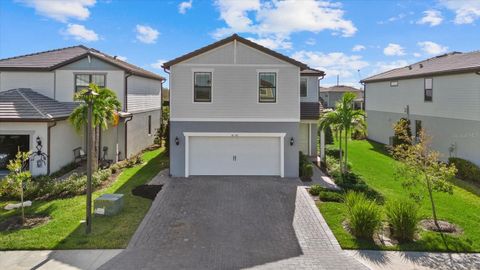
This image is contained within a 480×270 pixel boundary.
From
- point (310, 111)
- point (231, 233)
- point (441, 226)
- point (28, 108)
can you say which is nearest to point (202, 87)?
point (310, 111)

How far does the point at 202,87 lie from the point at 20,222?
9.55 meters

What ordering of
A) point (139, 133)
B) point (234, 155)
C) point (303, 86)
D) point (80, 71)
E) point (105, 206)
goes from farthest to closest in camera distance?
point (139, 133) < point (303, 86) < point (80, 71) < point (234, 155) < point (105, 206)

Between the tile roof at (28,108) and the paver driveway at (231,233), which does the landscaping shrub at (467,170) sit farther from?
the tile roof at (28,108)

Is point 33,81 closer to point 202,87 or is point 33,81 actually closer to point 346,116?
point 202,87

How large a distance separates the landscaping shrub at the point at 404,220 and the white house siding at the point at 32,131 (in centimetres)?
1592

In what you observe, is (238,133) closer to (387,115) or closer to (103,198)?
(103,198)

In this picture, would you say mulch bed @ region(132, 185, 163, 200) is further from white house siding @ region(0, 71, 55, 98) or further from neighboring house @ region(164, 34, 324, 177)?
white house siding @ region(0, 71, 55, 98)

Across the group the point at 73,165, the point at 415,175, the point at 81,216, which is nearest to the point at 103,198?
the point at 81,216

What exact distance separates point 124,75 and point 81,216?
36.7 feet

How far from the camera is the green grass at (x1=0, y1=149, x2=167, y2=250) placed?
32.1 ft

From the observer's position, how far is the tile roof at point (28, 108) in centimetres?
1702

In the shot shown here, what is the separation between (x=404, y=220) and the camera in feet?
34.3

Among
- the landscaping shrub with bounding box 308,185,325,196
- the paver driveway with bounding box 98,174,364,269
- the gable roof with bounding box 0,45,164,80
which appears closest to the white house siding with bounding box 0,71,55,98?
the gable roof with bounding box 0,45,164,80

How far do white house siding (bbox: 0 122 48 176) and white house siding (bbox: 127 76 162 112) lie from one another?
5.79 meters
